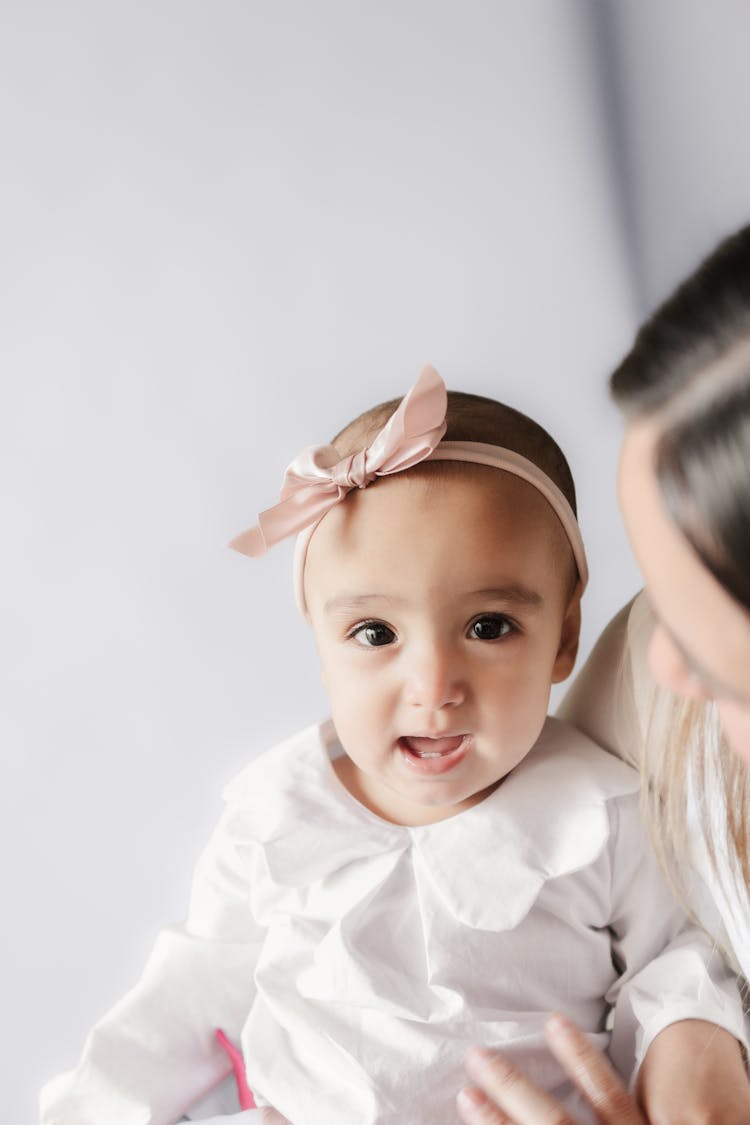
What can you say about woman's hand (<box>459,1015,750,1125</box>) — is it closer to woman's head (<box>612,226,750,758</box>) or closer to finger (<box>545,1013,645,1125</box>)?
finger (<box>545,1013,645,1125</box>)

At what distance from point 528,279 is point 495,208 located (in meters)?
0.12

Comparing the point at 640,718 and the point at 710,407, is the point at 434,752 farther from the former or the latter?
the point at 710,407

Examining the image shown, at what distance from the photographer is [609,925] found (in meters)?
1.23

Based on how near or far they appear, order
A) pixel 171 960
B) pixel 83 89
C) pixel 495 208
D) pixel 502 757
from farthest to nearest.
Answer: pixel 495 208, pixel 83 89, pixel 171 960, pixel 502 757

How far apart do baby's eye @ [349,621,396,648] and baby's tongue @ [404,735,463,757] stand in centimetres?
10

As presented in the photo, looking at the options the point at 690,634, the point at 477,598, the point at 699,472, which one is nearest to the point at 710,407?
the point at 699,472

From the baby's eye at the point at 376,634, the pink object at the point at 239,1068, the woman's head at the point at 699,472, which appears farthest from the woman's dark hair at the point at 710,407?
the pink object at the point at 239,1068

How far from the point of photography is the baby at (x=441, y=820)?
1110mm

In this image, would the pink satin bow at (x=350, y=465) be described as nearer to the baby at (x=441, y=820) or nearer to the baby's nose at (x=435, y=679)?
the baby at (x=441, y=820)

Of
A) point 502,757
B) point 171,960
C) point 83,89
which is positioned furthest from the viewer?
point 83,89

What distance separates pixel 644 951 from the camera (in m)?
1.20

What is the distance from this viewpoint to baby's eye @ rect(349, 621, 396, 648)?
114cm

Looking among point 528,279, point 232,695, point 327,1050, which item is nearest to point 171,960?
point 327,1050

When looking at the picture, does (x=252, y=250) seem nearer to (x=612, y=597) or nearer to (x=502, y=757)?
(x=612, y=597)
